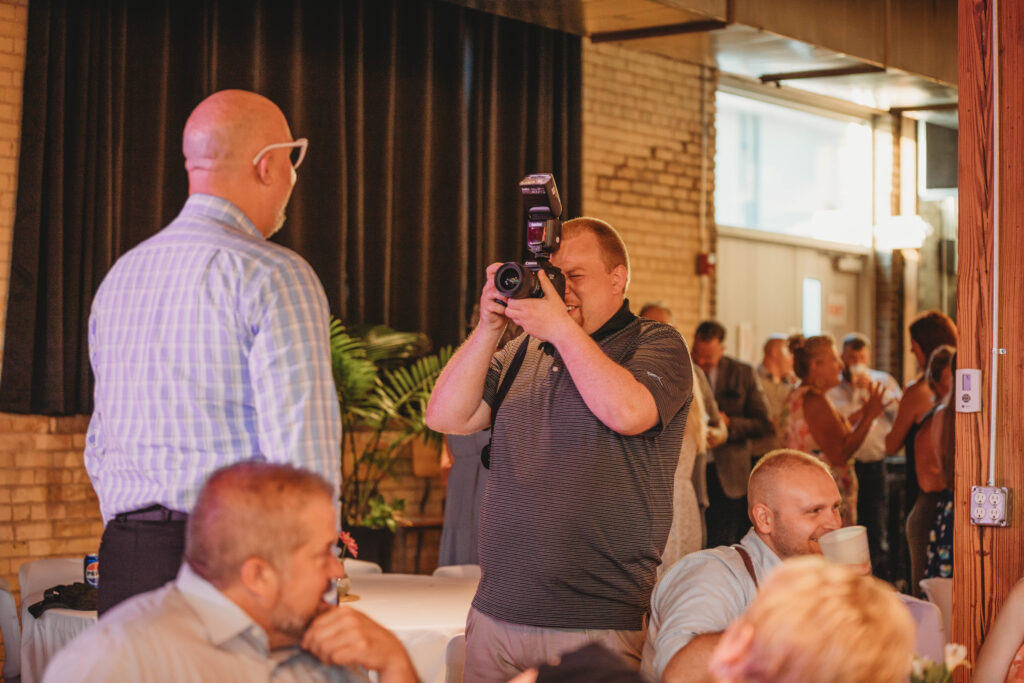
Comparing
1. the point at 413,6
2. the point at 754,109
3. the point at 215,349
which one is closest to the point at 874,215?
the point at 754,109

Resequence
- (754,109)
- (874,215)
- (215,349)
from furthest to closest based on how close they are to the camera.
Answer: (874,215) → (754,109) → (215,349)

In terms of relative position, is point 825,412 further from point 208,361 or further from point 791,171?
point 208,361

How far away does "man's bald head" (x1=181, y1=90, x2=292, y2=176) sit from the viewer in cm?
229

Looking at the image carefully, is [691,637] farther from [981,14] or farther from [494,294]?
[981,14]

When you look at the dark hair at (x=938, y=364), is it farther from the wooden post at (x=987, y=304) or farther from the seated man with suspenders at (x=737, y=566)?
the seated man with suspenders at (x=737, y=566)

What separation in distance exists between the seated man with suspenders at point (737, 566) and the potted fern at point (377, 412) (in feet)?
12.2

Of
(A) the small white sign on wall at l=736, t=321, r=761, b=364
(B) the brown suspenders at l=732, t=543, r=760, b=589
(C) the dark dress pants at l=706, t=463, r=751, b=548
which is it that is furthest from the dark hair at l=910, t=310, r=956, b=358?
(B) the brown suspenders at l=732, t=543, r=760, b=589

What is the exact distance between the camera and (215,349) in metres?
2.22

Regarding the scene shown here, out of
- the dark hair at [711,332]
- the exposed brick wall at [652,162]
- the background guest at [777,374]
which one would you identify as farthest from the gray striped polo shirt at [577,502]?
the exposed brick wall at [652,162]

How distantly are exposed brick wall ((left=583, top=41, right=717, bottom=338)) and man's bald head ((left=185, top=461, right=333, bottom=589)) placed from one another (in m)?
6.75

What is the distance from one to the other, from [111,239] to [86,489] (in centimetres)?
121

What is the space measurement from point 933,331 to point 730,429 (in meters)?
1.37

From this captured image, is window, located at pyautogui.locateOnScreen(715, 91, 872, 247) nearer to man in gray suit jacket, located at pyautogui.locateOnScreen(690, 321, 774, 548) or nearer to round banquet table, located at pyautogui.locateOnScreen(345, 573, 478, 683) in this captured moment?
man in gray suit jacket, located at pyautogui.locateOnScreen(690, 321, 774, 548)

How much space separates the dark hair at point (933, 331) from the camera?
6129mm
